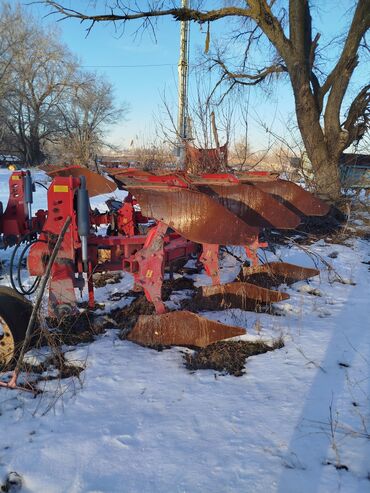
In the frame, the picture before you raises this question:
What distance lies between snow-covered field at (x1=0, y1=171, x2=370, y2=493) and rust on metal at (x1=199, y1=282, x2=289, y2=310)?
73 cm

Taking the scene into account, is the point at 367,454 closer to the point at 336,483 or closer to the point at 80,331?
the point at 336,483

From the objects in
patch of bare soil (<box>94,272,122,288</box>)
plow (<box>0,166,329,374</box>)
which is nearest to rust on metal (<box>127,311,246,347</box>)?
plow (<box>0,166,329,374</box>)

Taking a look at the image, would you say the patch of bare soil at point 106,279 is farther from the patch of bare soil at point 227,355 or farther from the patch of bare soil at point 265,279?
the patch of bare soil at point 227,355

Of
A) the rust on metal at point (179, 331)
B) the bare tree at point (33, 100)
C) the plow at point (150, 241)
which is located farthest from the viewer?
the bare tree at point (33, 100)

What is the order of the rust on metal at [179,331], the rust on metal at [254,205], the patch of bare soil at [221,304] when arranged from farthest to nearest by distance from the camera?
the patch of bare soil at [221,304]
the rust on metal at [254,205]
the rust on metal at [179,331]

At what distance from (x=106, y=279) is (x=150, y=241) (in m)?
1.85

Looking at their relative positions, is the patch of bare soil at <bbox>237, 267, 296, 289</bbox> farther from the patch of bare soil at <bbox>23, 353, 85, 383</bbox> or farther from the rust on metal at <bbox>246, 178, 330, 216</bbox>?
Result: the patch of bare soil at <bbox>23, 353, 85, 383</bbox>

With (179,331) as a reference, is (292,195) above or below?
above

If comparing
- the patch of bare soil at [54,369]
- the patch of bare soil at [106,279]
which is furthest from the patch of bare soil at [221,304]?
the patch of bare soil at [54,369]

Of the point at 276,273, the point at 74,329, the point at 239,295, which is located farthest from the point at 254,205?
the point at 74,329

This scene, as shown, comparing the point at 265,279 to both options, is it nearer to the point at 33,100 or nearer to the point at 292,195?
the point at 292,195

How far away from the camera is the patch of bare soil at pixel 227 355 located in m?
2.86

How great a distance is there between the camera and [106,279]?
16.2 ft

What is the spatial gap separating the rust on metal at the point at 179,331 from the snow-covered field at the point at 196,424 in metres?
0.10
